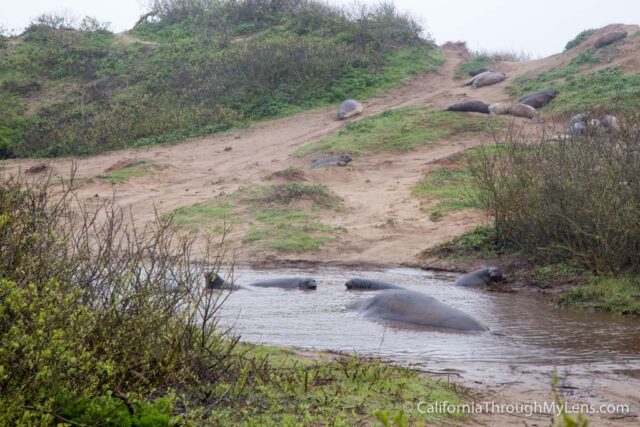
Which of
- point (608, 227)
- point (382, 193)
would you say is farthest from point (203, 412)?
point (382, 193)

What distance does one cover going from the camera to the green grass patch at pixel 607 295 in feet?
28.9

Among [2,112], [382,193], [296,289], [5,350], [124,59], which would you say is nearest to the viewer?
[5,350]

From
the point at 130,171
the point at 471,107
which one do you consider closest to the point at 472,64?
the point at 471,107

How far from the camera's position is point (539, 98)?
69.8 ft

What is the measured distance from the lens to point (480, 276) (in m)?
10.6

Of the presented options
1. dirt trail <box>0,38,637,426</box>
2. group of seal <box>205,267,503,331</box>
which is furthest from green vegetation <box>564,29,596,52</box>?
group of seal <box>205,267,503,331</box>

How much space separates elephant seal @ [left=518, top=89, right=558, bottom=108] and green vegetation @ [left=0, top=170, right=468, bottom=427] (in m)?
16.5

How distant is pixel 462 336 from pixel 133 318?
3.92 meters

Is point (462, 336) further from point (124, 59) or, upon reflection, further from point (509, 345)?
point (124, 59)

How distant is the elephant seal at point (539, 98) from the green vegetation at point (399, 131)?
1948 mm

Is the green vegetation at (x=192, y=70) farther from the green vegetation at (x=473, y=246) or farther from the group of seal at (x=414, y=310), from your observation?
the group of seal at (x=414, y=310)

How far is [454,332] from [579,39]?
21.5 metres

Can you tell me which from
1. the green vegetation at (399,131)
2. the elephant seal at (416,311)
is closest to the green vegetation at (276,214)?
the green vegetation at (399,131)

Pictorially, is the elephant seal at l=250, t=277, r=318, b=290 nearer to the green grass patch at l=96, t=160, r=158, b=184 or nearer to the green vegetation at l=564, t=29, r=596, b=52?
the green grass patch at l=96, t=160, r=158, b=184
